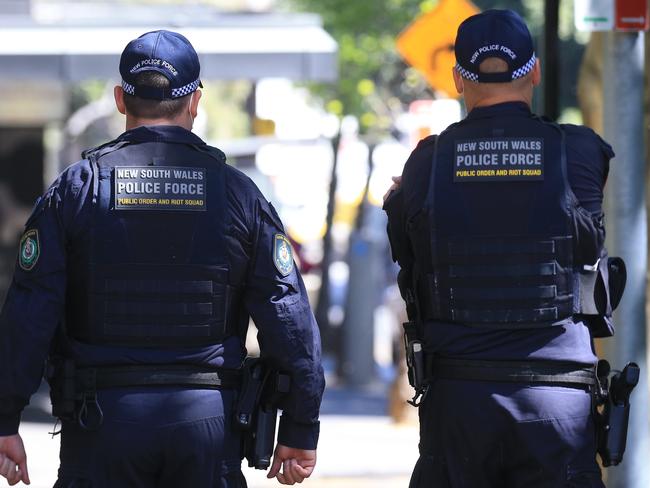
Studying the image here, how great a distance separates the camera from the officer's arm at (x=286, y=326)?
14.8ft

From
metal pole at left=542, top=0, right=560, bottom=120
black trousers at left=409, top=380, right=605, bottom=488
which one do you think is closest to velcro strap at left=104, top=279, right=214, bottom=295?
black trousers at left=409, top=380, right=605, bottom=488

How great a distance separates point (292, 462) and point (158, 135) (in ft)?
3.68

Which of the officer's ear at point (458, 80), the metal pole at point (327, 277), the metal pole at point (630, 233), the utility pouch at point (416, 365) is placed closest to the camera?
the utility pouch at point (416, 365)

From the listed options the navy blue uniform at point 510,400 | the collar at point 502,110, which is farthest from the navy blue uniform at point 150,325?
the collar at point 502,110

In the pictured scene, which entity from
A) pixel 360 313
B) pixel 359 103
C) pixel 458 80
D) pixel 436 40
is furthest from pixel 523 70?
pixel 359 103

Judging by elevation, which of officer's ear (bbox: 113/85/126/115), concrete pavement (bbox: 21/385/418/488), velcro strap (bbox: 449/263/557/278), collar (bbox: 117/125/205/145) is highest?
officer's ear (bbox: 113/85/126/115)

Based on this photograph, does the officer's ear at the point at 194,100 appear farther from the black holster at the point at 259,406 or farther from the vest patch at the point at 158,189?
the black holster at the point at 259,406

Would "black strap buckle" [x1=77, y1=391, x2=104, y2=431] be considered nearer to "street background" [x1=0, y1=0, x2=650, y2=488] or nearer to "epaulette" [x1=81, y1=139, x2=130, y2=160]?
"epaulette" [x1=81, y1=139, x2=130, y2=160]

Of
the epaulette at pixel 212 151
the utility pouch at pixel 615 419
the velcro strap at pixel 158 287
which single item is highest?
the epaulette at pixel 212 151

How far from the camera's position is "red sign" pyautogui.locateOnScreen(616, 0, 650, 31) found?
6474 millimetres

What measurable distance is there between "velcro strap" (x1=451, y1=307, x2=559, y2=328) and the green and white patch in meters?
1.34

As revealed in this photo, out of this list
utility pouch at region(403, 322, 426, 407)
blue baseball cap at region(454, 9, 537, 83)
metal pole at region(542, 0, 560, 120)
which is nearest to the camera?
utility pouch at region(403, 322, 426, 407)

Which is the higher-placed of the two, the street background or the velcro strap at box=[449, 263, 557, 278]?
the street background

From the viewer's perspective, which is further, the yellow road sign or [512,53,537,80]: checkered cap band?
the yellow road sign
